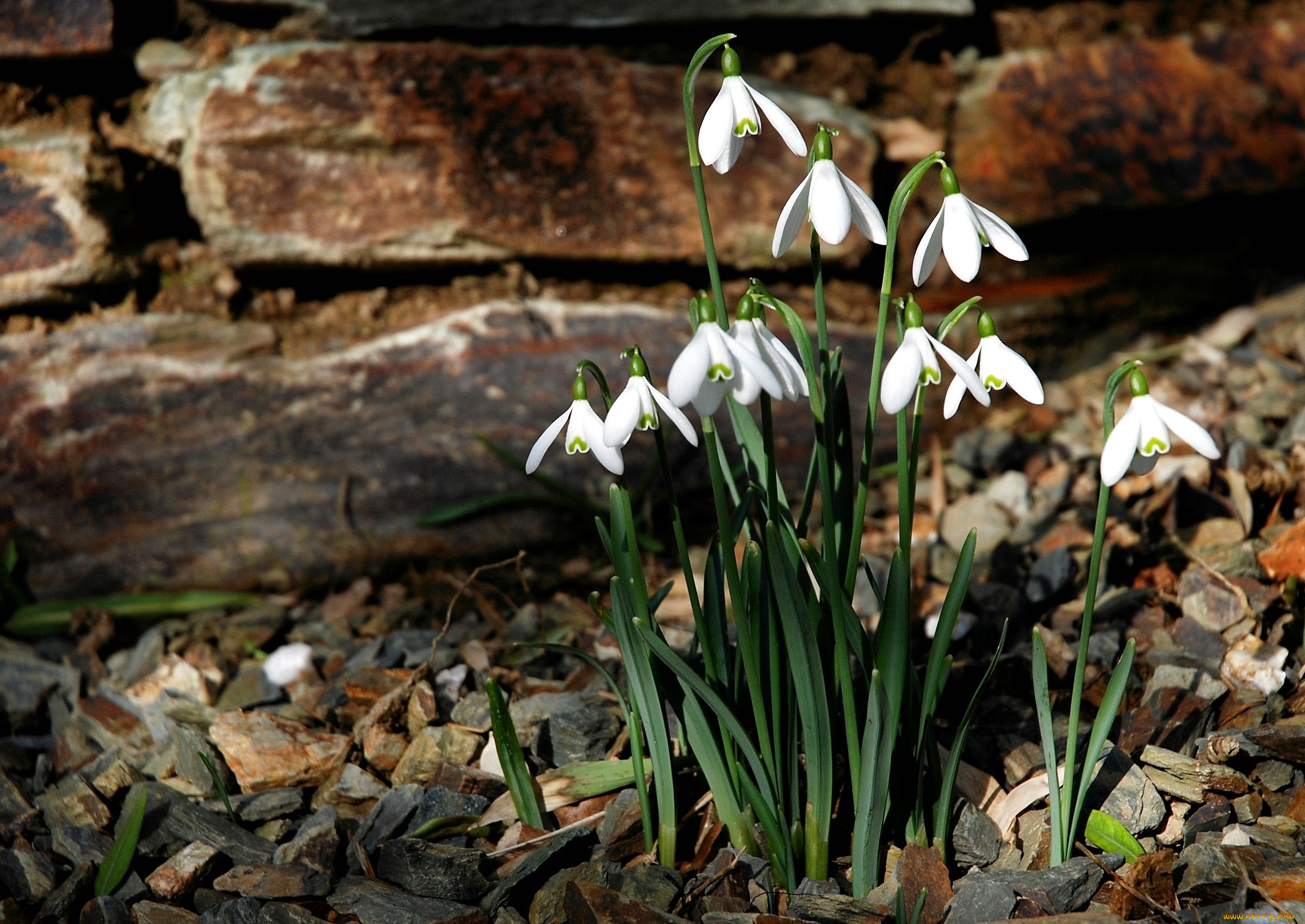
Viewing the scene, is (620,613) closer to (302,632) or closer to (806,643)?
(806,643)

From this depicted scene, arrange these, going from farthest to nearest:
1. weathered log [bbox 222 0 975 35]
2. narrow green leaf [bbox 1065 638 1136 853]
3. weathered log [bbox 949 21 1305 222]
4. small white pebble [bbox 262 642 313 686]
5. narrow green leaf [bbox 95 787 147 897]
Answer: weathered log [bbox 949 21 1305 222]
weathered log [bbox 222 0 975 35]
small white pebble [bbox 262 642 313 686]
narrow green leaf [bbox 95 787 147 897]
narrow green leaf [bbox 1065 638 1136 853]

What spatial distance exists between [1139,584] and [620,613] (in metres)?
1.08

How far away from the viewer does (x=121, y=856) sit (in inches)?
54.3

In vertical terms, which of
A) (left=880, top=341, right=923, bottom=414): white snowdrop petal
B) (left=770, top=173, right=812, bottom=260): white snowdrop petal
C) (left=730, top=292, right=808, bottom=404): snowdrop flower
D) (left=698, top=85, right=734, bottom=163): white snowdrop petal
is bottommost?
(left=880, top=341, right=923, bottom=414): white snowdrop petal

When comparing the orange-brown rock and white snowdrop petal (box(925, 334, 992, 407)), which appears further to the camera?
the orange-brown rock

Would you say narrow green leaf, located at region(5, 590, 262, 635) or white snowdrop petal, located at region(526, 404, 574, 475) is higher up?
white snowdrop petal, located at region(526, 404, 574, 475)

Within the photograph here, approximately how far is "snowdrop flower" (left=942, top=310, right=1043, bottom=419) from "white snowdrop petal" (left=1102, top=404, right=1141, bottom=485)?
84 millimetres

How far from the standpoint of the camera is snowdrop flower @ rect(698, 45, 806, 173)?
979mm

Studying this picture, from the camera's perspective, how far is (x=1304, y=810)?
121 centimetres

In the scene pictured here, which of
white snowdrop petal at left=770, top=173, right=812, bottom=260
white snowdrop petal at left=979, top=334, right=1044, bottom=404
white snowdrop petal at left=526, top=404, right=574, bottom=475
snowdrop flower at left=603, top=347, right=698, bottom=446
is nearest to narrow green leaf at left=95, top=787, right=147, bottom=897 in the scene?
white snowdrop petal at left=526, top=404, right=574, bottom=475

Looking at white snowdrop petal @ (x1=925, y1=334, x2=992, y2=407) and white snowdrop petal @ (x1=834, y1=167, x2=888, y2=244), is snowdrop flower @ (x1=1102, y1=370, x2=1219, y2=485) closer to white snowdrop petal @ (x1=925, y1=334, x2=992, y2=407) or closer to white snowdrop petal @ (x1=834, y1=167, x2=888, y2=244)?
white snowdrop petal @ (x1=925, y1=334, x2=992, y2=407)

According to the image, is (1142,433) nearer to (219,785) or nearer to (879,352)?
(879,352)

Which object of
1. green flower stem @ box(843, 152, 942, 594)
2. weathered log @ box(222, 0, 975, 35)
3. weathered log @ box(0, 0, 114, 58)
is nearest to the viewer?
green flower stem @ box(843, 152, 942, 594)

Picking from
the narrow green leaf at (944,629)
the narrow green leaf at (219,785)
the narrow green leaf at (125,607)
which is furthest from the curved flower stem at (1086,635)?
the narrow green leaf at (125,607)
